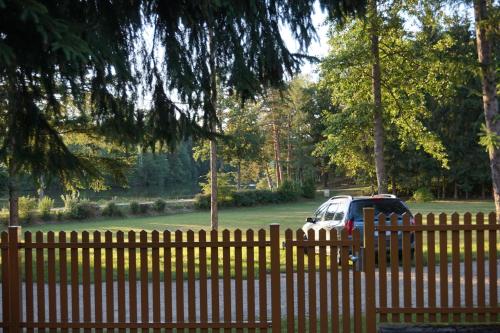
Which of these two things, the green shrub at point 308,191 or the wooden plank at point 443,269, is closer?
the wooden plank at point 443,269

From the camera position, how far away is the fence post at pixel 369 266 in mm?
6664

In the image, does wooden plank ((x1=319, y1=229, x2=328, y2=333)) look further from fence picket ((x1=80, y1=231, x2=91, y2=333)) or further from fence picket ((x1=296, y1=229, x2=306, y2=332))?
fence picket ((x1=80, y1=231, x2=91, y2=333))

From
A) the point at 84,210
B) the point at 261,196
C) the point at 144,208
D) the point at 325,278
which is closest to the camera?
the point at 325,278

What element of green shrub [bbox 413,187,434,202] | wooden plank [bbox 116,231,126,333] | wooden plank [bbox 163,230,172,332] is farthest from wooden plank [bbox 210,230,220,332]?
green shrub [bbox 413,187,434,202]

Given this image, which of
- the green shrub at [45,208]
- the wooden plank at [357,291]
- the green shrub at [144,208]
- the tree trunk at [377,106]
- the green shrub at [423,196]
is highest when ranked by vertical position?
the tree trunk at [377,106]

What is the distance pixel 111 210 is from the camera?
4022 cm

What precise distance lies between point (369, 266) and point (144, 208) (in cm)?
3729

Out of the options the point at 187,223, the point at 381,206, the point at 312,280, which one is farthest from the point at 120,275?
the point at 187,223

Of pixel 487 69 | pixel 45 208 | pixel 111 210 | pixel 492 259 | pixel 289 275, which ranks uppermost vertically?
pixel 487 69

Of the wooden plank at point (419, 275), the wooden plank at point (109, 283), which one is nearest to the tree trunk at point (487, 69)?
the wooden plank at point (419, 275)

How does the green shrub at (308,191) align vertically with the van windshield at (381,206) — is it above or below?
below

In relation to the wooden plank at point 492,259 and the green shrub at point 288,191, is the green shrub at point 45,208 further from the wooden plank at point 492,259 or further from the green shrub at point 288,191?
the wooden plank at point 492,259

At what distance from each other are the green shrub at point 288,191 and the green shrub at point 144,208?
16178mm

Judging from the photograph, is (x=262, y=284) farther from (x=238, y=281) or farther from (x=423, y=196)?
(x=423, y=196)
